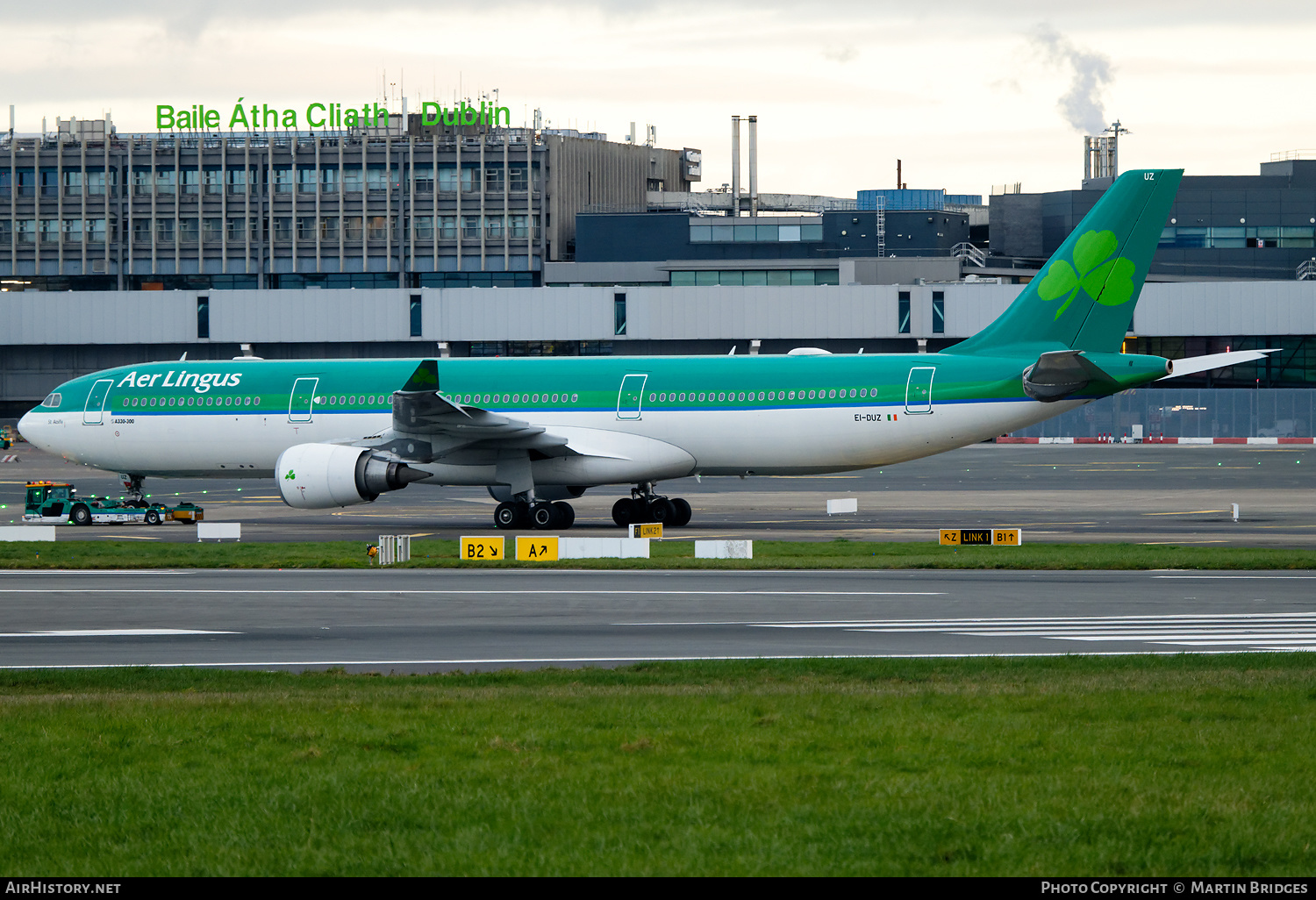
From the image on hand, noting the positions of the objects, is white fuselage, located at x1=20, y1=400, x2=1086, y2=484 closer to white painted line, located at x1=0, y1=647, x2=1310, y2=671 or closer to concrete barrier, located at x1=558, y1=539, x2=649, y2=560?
concrete barrier, located at x1=558, y1=539, x2=649, y2=560

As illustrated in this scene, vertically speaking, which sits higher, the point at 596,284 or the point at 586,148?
the point at 586,148

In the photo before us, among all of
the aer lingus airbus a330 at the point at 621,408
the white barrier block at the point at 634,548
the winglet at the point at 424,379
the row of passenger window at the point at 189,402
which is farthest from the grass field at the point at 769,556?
the row of passenger window at the point at 189,402

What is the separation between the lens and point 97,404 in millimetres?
43469

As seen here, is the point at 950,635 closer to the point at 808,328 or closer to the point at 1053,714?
the point at 1053,714

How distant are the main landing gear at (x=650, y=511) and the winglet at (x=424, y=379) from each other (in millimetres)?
6959

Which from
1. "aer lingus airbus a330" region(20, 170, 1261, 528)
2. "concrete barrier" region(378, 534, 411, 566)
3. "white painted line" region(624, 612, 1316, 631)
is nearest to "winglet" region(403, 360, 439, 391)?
"aer lingus airbus a330" region(20, 170, 1261, 528)

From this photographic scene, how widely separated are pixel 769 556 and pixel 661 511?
32.2ft

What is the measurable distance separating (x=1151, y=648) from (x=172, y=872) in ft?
45.6

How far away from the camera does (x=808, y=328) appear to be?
90.2m

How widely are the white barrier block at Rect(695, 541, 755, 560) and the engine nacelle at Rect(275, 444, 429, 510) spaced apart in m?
9.76

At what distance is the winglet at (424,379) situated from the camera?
36.4 meters

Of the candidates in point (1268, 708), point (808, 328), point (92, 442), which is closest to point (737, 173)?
point (808, 328)

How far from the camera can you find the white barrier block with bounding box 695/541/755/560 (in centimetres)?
3102

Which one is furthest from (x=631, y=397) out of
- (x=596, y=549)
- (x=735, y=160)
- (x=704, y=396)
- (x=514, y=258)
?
(x=735, y=160)
